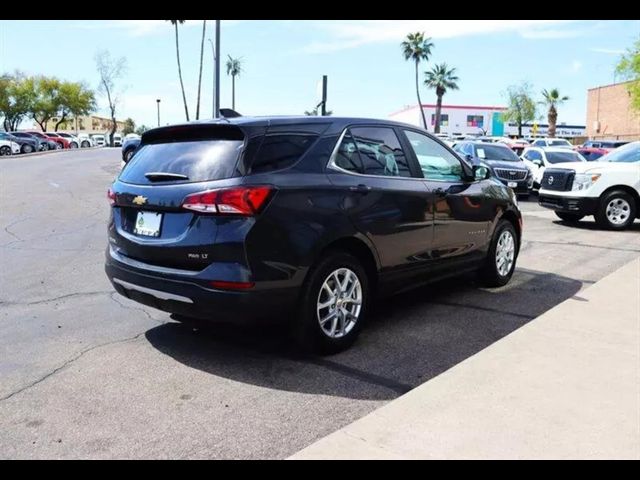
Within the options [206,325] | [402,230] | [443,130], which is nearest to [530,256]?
[402,230]

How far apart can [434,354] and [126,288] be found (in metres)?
2.44

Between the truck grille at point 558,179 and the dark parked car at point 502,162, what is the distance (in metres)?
4.50

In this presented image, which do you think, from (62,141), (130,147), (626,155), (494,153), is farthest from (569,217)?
(62,141)

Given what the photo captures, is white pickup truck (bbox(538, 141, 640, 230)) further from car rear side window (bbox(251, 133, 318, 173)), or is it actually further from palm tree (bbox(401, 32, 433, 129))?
palm tree (bbox(401, 32, 433, 129))

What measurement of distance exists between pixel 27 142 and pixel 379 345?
49145 millimetres

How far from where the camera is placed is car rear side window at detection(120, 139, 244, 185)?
4223mm

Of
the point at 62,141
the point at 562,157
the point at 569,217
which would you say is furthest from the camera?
the point at 62,141

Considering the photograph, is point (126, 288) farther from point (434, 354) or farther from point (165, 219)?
point (434, 354)

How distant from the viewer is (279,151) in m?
4.38

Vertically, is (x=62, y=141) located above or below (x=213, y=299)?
above

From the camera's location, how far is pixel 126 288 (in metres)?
4.61

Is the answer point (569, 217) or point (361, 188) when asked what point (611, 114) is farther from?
point (361, 188)

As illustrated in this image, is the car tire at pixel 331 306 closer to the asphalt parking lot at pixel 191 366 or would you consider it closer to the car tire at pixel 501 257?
the asphalt parking lot at pixel 191 366

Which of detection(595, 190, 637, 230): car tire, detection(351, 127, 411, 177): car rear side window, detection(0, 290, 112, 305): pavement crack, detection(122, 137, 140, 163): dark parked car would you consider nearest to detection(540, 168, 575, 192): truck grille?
detection(595, 190, 637, 230): car tire
